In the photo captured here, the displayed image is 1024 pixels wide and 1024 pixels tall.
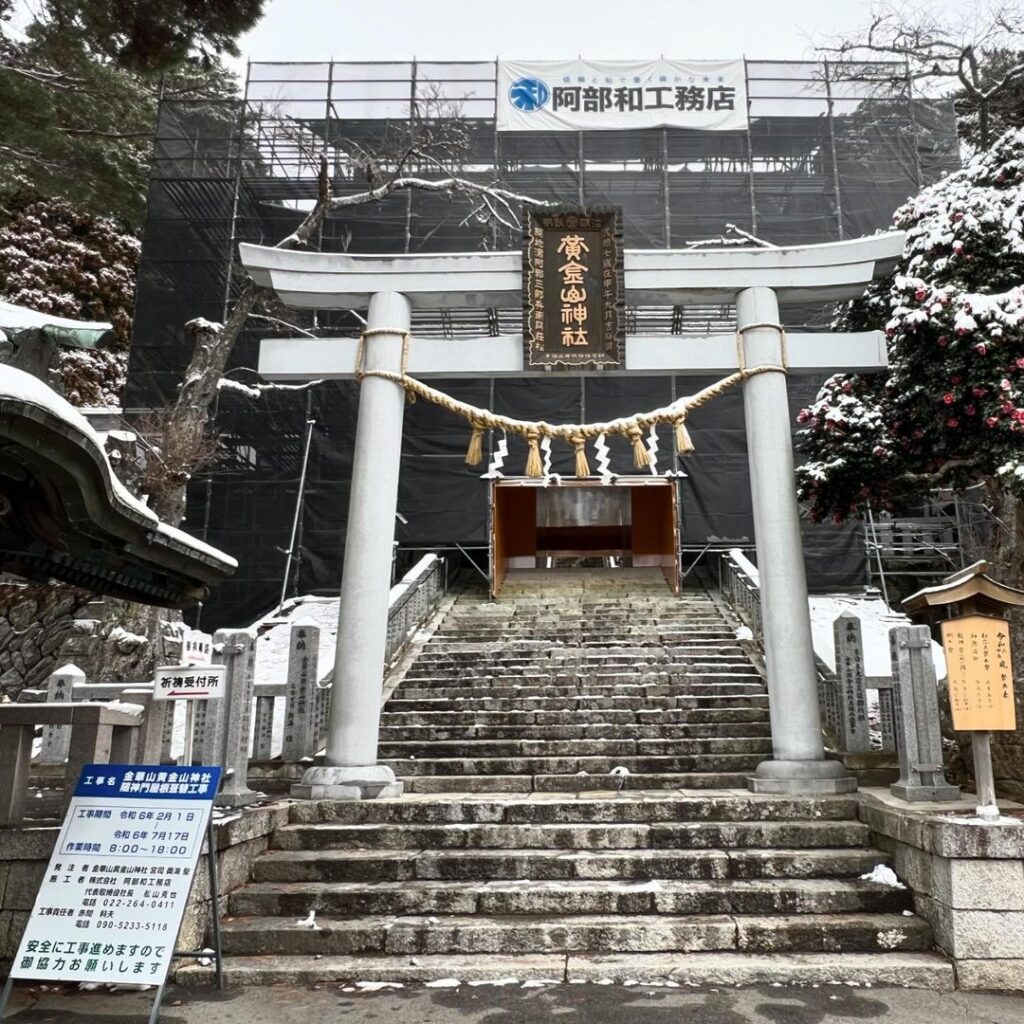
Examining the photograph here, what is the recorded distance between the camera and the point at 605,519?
18656 mm

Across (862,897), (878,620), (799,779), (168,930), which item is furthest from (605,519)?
(168,930)

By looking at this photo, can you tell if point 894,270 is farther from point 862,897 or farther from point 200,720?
point 200,720

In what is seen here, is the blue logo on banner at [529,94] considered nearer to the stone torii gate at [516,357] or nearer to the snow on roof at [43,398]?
the stone torii gate at [516,357]

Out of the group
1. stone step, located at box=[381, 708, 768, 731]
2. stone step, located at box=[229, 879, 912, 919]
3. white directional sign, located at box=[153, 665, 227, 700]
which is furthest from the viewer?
stone step, located at box=[381, 708, 768, 731]

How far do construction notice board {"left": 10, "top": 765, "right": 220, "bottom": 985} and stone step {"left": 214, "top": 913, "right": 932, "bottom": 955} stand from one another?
1.29 m

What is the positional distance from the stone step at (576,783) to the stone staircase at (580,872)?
0.06 feet

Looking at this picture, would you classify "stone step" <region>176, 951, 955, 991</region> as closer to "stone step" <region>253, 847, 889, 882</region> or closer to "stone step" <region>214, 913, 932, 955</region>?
"stone step" <region>214, 913, 932, 955</region>

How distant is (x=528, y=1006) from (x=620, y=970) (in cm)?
63

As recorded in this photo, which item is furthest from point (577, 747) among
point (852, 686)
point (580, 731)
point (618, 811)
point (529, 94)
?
point (529, 94)

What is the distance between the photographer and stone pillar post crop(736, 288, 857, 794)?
21.3 feet

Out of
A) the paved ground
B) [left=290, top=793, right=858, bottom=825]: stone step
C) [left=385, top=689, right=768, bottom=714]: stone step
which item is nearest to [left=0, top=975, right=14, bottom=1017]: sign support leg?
the paved ground

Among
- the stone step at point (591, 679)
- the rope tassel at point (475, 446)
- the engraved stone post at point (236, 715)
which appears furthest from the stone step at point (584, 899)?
the stone step at point (591, 679)

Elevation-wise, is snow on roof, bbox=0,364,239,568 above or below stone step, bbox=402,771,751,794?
above

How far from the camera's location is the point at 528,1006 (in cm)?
405
